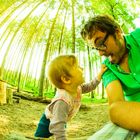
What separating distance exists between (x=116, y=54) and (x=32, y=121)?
7048 millimetres

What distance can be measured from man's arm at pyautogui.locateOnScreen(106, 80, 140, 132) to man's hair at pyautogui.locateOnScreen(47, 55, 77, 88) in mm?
773

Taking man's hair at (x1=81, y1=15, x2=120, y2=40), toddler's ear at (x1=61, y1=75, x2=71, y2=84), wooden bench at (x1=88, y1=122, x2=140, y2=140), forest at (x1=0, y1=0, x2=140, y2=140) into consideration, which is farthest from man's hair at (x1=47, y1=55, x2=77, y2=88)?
forest at (x1=0, y1=0, x2=140, y2=140)

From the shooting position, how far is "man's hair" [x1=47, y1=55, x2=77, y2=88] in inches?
112

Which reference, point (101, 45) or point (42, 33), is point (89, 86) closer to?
point (101, 45)

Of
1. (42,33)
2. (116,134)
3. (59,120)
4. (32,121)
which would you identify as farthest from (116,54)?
(42,33)

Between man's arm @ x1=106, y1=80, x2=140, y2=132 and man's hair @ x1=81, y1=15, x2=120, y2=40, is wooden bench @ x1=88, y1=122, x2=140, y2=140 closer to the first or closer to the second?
man's arm @ x1=106, y1=80, x2=140, y2=132

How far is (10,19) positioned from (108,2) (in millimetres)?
5801

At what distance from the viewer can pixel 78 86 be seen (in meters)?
3.06

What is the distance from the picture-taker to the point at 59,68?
9.39ft

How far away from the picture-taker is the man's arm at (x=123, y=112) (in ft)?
6.10

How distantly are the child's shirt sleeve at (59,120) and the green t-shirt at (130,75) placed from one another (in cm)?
48

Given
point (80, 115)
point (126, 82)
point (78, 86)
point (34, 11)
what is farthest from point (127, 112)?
point (34, 11)

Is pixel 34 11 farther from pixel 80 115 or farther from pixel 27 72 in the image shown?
pixel 80 115

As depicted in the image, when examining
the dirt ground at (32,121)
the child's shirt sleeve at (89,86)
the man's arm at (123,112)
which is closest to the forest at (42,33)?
the dirt ground at (32,121)
